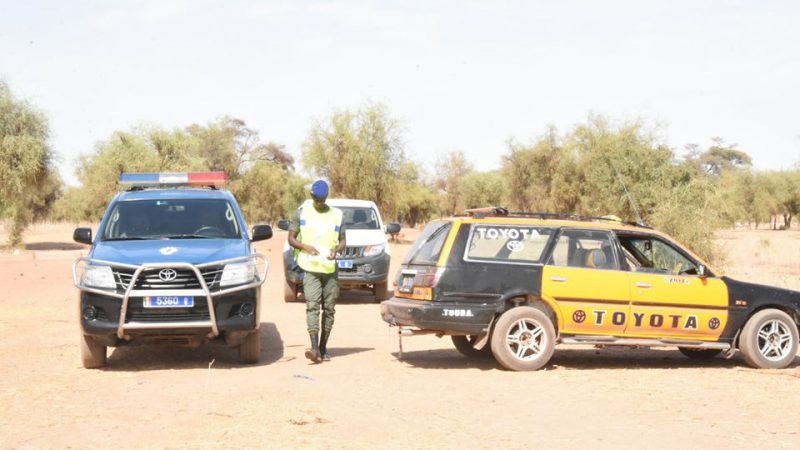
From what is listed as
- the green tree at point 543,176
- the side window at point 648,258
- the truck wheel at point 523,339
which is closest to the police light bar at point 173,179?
the truck wheel at point 523,339

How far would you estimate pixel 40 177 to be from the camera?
43844mm

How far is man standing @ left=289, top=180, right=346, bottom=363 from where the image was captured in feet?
35.6

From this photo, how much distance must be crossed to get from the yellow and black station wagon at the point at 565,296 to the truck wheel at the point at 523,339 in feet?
0.03

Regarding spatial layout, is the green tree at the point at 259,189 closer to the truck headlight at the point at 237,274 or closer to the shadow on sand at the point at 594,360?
the shadow on sand at the point at 594,360

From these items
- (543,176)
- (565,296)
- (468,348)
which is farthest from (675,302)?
(543,176)

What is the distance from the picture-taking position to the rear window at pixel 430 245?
10.7 m

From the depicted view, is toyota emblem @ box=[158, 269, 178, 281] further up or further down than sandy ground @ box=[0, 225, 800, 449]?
further up

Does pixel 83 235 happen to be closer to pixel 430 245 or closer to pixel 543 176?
Answer: pixel 430 245

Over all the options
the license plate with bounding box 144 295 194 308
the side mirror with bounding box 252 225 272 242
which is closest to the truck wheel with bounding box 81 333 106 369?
the license plate with bounding box 144 295 194 308

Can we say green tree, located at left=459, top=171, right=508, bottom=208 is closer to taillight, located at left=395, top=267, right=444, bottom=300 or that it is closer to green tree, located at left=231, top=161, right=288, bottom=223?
green tree, located at left=231, top=161, right=288, bottom=223

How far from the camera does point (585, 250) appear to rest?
10.7m

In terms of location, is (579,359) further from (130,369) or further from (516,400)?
(130,369)

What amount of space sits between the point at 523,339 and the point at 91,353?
14.9 ft

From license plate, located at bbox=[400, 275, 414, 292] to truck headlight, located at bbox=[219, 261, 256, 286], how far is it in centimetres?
161
